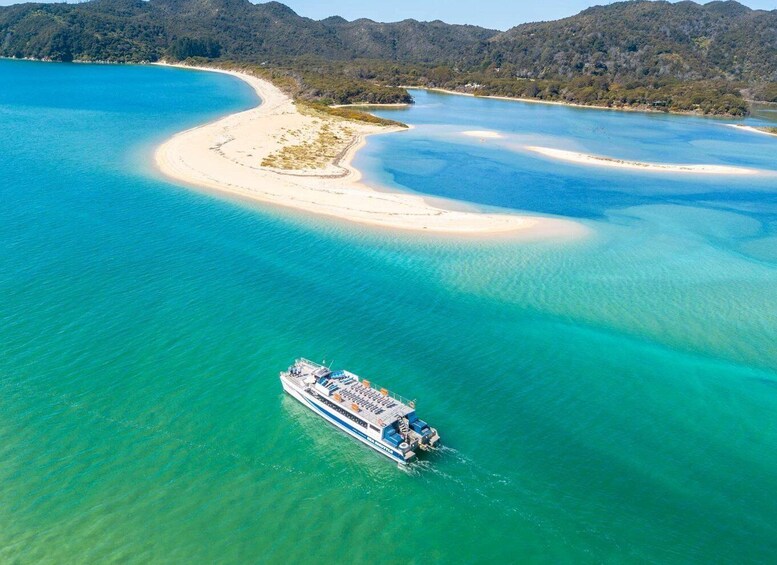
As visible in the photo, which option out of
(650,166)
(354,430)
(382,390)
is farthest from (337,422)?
(650,166)

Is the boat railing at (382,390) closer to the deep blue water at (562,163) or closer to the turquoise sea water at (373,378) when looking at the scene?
the turquoise sea water at (373,378)

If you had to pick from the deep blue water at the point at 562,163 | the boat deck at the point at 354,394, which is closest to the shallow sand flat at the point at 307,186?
the deep blue water at the point at 562,163

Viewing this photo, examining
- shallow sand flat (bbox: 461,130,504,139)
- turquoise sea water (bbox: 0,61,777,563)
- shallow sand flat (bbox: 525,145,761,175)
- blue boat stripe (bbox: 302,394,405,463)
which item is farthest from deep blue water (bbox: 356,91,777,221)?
blue boat stripe (bbox: 302,394,405,463)

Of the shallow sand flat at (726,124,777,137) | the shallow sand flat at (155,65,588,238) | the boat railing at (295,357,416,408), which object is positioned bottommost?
the boat railing at (295,357,416,408)

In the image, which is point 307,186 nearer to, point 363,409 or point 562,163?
point 363,409

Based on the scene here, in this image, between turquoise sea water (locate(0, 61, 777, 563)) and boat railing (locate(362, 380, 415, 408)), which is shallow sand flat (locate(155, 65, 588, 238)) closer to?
turquoise sea water (locate(0, 61, 777, 563))

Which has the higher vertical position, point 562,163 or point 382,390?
point 562,163
